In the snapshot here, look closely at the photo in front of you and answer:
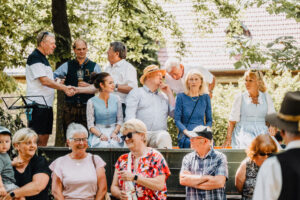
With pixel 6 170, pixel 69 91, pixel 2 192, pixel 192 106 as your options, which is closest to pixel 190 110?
pixel 192 106

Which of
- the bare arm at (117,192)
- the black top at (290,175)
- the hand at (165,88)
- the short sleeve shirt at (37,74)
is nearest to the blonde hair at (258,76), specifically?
the hand at (165,88)

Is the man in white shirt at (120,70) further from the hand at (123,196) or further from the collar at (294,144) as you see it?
the collar at (294,144)

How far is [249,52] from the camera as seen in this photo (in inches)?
294

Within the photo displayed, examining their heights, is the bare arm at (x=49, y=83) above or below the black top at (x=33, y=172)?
above

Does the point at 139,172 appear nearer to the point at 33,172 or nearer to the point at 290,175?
the point at 33,172

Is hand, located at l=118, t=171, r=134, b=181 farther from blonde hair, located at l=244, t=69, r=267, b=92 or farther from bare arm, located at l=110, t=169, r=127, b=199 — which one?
blonde hair, located at l=244, t=69, r=267, b=92

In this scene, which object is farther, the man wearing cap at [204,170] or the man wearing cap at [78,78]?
the man wearing cap at [78,78]

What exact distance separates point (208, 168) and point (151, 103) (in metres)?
1.76

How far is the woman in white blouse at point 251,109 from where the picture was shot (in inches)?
269

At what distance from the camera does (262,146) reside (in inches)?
208

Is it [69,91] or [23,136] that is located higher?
[69,91]

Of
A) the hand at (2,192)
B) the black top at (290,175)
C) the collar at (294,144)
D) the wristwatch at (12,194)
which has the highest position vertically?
the collar at (294,144)

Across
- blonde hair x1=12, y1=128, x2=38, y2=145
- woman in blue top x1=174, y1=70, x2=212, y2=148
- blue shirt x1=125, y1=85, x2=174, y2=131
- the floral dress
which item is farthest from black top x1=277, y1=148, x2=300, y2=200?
blue shirt x1=125, y1=85, x2=174, y2=131

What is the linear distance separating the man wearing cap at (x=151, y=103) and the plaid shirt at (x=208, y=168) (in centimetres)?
119
